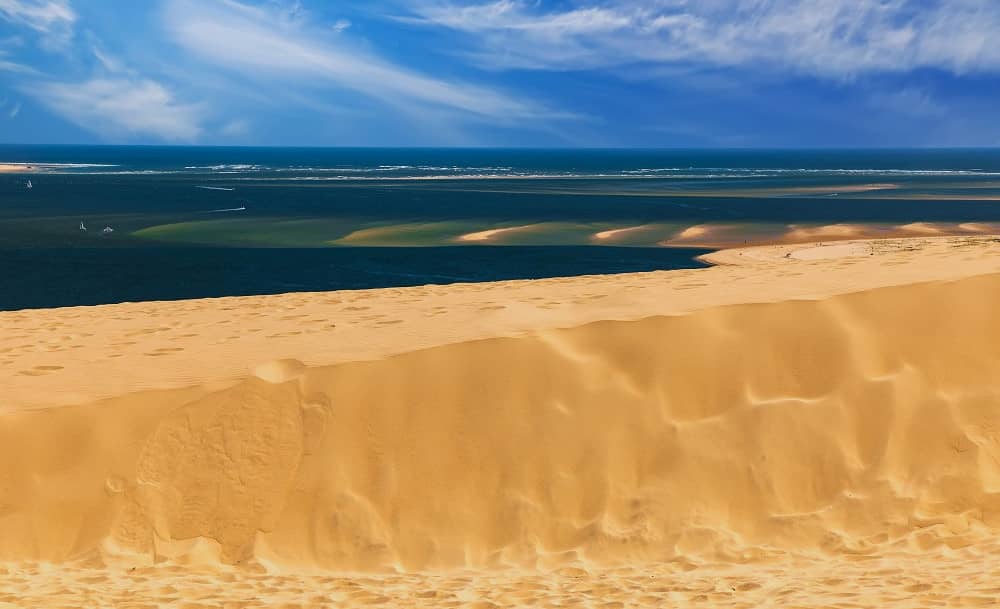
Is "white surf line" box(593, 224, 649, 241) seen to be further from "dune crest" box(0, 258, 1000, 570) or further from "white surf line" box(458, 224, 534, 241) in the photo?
"dune crest" box(0, 258, 1000, 570)

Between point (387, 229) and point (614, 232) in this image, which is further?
point (387, 229)

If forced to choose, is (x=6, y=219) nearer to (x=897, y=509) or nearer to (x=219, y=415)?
(x=219, y=415)

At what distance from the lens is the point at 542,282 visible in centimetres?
2131

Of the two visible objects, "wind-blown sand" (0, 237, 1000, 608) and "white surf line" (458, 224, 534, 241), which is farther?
"white surf line" (458, 224, 534, 241)

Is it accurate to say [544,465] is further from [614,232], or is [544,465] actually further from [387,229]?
[387,229]

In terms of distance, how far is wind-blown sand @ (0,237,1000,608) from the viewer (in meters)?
7.50

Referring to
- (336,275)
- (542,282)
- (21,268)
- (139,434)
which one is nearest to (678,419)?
(139,434)

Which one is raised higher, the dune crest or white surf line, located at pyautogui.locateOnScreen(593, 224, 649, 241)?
white surf line, located at pyautogui.locateOnScreen(593, 224, 649, 241)

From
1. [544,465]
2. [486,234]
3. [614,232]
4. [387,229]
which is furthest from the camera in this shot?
[387,229]

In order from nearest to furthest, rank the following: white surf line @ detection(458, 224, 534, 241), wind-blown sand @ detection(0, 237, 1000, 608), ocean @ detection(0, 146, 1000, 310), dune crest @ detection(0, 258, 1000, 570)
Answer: wind-blown sand @ detection(0, 237, 1000, 608), dune crest @ detection(0, 258, 1000, 570), ocean @ detection(0, 146, 1000, 310), white surf line @ detection(458, 224, 534, 241)

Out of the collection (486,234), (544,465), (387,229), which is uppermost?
(387,229)

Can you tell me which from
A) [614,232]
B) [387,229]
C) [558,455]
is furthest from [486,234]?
[558,455]

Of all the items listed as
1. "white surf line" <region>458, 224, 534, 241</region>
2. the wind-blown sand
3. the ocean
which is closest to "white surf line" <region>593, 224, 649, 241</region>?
the ocean

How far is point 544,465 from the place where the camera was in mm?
8977
